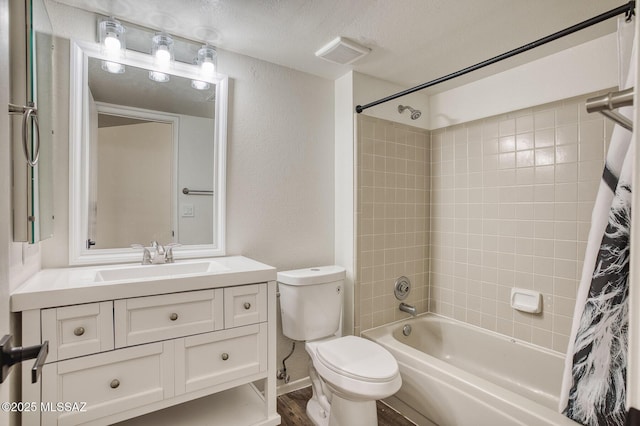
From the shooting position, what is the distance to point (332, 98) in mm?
2439

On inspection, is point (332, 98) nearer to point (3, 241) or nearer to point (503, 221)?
point (503, 221)

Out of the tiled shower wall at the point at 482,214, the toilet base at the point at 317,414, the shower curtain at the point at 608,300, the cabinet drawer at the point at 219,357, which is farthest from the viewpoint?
the tiled shower wall at the point at 482,214

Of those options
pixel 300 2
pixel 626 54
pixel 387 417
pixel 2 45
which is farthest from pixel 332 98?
pixel 387 417

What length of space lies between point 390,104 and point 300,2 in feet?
3.74

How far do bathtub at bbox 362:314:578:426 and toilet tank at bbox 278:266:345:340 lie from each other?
0.37 meters

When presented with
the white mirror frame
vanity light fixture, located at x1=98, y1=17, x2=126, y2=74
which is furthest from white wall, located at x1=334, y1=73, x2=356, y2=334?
vanity light fixture, located at x1=98, y1=17, x2=126, y2=74

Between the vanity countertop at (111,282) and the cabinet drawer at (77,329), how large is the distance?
0.11 feet

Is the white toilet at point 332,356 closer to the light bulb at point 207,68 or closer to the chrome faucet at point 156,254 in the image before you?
the chrome faucet at point 156,254

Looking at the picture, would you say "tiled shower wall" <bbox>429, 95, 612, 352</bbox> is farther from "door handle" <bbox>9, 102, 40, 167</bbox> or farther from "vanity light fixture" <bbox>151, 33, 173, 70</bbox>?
"door handle" <bbox>9, 102, 40, 167</bbox>

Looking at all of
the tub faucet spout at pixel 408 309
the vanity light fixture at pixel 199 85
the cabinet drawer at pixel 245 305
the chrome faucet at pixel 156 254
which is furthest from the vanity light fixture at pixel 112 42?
the tub faucet spout at pixel 408 309

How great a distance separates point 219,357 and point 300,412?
2.66 feet

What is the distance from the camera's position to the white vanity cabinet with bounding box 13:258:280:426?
1.19 m

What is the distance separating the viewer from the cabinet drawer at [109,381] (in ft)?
3.91

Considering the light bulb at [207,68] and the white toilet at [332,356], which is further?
the light bulb at [207,68]
